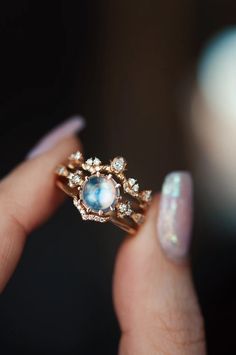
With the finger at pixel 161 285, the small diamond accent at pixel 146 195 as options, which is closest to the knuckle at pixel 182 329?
the finger at pixel 161 285

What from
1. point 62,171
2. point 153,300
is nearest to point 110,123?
point 62,171

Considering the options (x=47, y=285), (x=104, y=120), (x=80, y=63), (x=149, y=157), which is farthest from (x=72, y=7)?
(x=47, y=285)

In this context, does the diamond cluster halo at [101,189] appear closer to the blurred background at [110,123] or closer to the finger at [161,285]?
the finger at [161,285]

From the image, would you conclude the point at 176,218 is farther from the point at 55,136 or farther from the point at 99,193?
the point at 55,136

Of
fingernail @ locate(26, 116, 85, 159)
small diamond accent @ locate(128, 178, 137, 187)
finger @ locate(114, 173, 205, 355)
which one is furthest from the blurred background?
small diamond accent @ locate(128, 178, 137, 187)

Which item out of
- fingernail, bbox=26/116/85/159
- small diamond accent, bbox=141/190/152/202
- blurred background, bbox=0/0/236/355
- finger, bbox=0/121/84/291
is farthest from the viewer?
blurred background, bbox=0/0/236/355

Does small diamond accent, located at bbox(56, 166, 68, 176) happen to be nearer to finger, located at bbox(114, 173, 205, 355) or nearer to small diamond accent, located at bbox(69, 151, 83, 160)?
small diamond accent, located at bbox(69, 151, 83, 160)

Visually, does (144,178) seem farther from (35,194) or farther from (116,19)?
(35,194)
